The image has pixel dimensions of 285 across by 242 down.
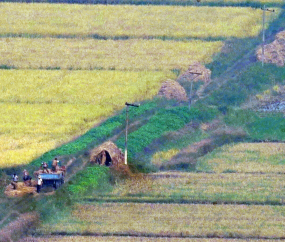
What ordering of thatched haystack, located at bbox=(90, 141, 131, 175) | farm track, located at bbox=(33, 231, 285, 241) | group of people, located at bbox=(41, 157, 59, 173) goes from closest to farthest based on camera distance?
1. farm track, located at bbox=(33, 231, 285, 241)
2. group of people, located at bbox=(41, 157, 59, 173)
3. thatched haystack, located at bbox=(90, 141, 131, 175)

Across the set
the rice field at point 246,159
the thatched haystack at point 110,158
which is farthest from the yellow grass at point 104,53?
the thatched haystack at point 110,158

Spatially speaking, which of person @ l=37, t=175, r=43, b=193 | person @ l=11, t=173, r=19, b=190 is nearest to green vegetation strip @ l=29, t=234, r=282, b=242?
person @ l=37, t=175, r=43, b=193

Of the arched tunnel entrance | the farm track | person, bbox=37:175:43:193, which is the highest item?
the arched tunnel entrance

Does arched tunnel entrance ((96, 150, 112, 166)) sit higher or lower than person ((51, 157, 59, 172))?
higher

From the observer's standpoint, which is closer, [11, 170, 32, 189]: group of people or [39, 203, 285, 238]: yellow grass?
[39, 203, 285, 238]: yellow grass

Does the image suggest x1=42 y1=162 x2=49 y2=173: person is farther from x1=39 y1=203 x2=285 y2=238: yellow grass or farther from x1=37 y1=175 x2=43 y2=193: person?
x1=39 y1=203 x2=285 y2=238: yellow grass

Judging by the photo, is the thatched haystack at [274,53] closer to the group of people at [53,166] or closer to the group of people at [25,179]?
the group of people at [53,166]
